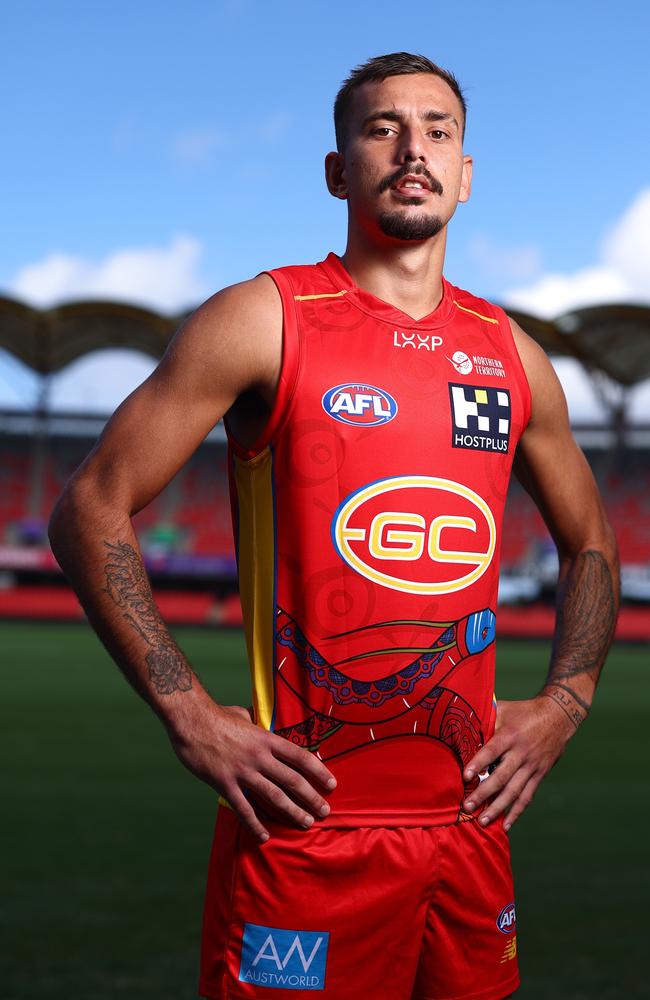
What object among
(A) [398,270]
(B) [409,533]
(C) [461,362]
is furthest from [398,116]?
(B) [409,533]

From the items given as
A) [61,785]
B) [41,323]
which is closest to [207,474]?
[41,323]

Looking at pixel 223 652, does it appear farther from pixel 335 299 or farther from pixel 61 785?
pixel 335 299

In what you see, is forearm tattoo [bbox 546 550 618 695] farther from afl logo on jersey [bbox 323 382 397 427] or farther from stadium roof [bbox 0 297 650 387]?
stadium roof [bbox 0 297 650 387]

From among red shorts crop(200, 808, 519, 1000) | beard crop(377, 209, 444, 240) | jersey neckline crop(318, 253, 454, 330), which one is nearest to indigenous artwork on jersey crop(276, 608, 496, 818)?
red shorts crop(200, 808, 519, 1000)

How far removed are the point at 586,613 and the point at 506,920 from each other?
69cm

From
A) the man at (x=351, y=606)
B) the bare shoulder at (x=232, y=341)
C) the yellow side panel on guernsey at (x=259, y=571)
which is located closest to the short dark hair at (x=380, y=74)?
the man at (x=351, y=606)

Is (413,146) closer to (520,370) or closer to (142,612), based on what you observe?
(520,370)

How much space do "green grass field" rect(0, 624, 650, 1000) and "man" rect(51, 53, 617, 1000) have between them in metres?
2.38

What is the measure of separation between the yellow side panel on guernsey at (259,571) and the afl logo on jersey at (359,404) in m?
0.16

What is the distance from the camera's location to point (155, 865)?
235 inches

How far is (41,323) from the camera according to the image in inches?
1226

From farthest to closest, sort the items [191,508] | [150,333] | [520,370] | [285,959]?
[191,508] → [150,333] → [520,370] → [285,959]

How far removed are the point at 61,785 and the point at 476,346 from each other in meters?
6.79

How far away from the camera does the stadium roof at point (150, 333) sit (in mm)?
29359
